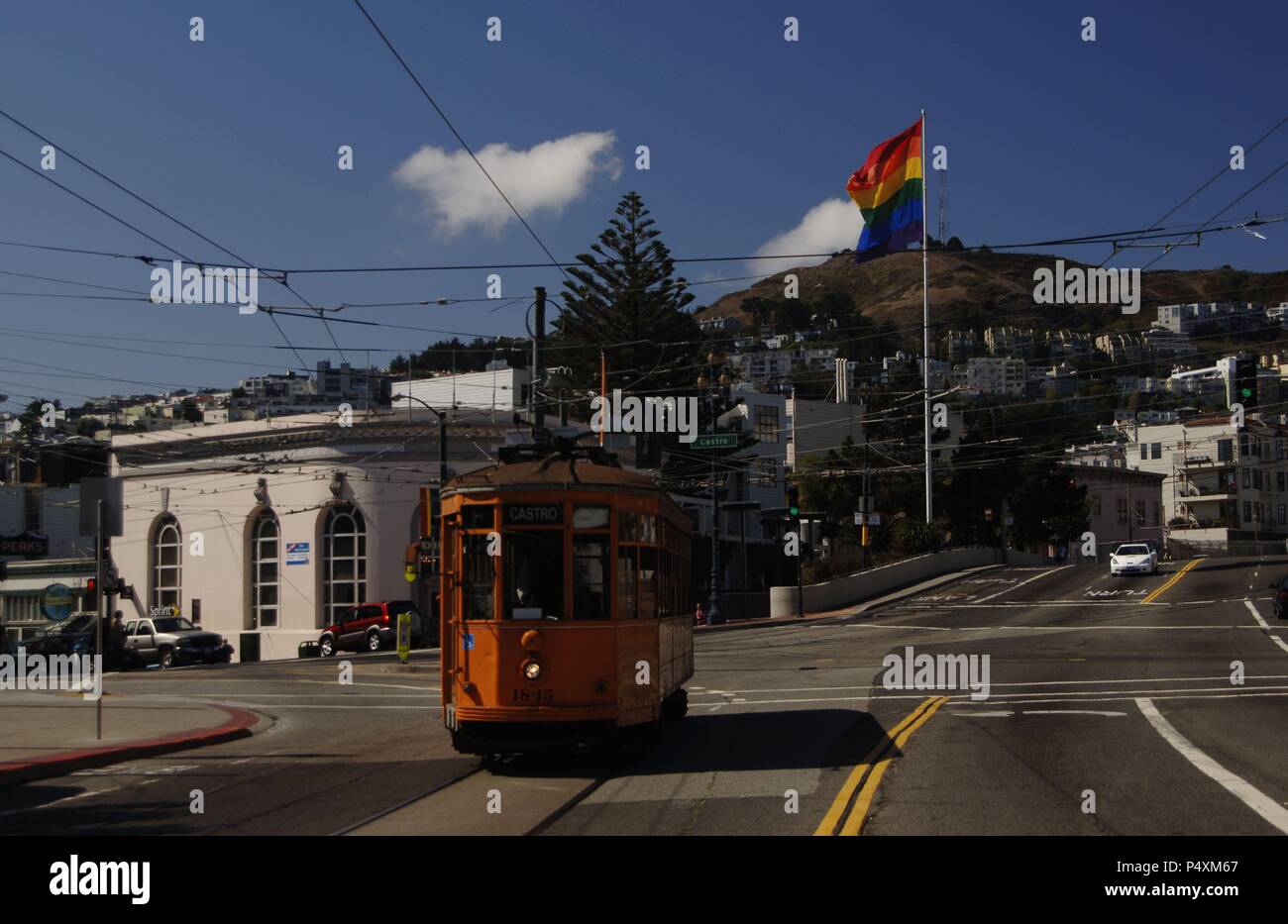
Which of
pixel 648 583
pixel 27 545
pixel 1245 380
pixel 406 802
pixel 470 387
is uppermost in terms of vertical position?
pixel 470 387

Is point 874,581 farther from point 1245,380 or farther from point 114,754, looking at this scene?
point 114,754

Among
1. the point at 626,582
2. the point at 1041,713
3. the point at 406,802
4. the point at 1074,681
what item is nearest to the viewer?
the point at 406,802

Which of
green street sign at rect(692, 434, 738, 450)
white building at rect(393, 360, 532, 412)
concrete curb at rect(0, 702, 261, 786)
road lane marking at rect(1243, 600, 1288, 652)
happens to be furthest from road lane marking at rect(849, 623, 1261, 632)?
white building at rect(393, 360, 532, 412)

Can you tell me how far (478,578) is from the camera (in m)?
13.3

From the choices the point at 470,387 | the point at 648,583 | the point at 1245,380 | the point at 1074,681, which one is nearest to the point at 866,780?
the point at 648,583

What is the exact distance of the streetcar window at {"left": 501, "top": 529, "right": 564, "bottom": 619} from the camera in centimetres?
1301

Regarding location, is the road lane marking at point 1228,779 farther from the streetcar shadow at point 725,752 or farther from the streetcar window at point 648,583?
the streetcar window at point 648,583

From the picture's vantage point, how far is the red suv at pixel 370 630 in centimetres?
4453

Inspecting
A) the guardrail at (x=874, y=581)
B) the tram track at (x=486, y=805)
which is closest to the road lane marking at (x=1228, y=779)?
the tram track at (x=486, y=805)

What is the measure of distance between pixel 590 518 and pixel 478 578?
4.42 ft

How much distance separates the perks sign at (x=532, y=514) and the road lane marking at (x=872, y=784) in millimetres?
4014
